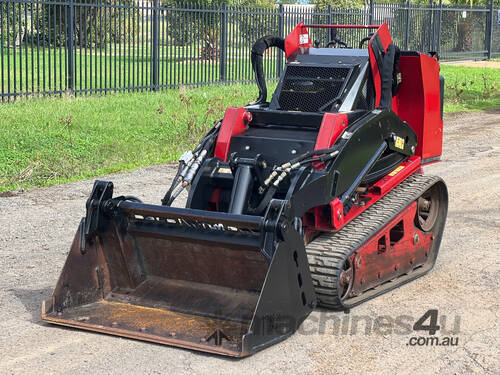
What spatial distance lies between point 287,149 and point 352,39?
19468mm

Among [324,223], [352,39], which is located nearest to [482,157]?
[324,223]

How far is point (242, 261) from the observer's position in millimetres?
5660

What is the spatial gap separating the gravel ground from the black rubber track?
92 mm

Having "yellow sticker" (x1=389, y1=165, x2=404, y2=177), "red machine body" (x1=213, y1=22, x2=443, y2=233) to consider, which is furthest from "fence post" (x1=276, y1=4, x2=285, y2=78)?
"yellow sticker" (x1=389, y1=165, x2=404, y2=177)

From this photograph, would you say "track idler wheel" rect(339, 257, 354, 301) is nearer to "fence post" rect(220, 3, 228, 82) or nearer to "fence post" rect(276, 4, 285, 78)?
"fence post" rect(220, 3, 228, 82)

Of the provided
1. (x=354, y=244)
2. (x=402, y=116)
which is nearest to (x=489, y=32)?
(x=402, y=116)

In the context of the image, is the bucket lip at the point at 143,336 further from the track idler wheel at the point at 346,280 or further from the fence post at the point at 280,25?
the fence post at the point at 280,25

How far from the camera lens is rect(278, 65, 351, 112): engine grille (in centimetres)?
695

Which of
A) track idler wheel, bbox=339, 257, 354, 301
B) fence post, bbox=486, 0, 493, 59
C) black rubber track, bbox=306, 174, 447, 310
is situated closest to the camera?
black rubber track, bbox=306, 174, 447, 310

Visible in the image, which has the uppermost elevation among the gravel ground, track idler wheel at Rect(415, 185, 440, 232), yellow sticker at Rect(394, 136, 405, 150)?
yellow sticker at Rect(394, 136, 405, 150)

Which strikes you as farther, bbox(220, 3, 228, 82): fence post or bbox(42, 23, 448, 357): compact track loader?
bbox(220, 3, 228, 82): fence post

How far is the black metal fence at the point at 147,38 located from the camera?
1582cm

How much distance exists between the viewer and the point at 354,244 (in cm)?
593

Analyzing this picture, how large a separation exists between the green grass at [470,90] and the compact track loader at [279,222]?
37.7ft
